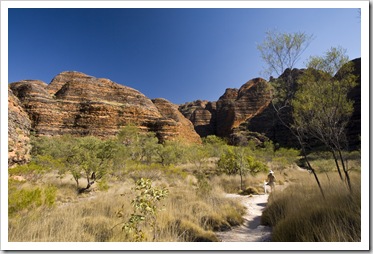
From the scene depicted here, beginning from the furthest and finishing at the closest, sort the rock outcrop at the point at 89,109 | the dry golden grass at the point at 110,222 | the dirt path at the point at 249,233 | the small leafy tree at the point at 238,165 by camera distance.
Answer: the rock outcrop at the point at 89,109, the small leafy tree at the point at 238,165, the dirt path at the point at 249,233, the dry golden grass at the point at 110,222

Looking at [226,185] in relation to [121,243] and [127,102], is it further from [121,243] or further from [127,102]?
[127,102]

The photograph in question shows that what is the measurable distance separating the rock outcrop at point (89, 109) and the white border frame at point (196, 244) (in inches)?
1580

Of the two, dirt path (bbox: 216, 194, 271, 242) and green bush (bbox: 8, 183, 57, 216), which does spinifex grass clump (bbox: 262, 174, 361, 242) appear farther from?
green bush (bbox: 8, 183, 57, 216)

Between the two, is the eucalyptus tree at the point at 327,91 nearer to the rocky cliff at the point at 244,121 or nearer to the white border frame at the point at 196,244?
the white border frame at the point at 196,244

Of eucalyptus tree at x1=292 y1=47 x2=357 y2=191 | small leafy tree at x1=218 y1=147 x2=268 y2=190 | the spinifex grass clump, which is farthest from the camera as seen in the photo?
small leafy tree at x1=218 y1=147 x2=268 y2=190

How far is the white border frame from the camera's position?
102 inches

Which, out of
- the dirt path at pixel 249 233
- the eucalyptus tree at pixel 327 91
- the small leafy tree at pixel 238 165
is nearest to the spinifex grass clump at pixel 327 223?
the dirt path at pixel 249 233

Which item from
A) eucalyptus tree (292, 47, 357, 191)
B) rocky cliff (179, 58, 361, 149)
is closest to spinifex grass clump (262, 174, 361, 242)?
eucalyptus tree (292, 47, 357, 191)

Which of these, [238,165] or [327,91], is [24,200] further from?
[238,165]

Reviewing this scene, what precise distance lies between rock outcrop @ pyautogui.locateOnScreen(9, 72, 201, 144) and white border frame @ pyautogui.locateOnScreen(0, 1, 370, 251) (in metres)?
40.1

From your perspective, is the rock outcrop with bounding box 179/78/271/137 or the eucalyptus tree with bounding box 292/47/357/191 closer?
the eucalyptus tree with bounding box 292/47/357/191

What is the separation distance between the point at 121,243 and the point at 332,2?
17.1 ft

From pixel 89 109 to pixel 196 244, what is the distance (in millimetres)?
45577

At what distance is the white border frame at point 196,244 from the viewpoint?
8.49ft
